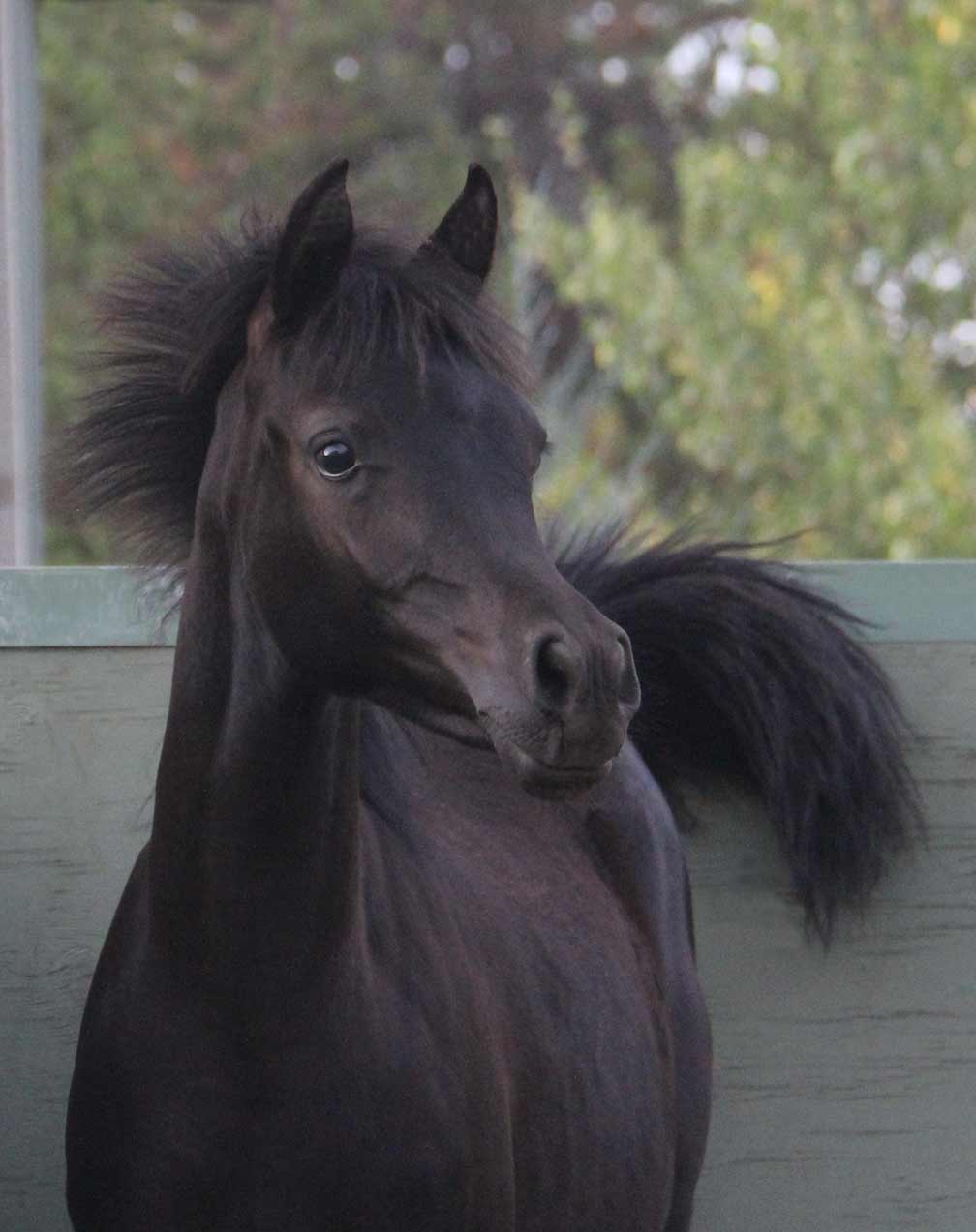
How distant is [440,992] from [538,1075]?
0.28 m

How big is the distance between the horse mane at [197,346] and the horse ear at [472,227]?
6 cm

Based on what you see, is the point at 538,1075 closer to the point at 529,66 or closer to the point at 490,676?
the point at 490,676

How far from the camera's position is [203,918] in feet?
7.68

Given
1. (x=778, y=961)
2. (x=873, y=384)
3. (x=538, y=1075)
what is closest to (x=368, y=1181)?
(x=538, y=1075)

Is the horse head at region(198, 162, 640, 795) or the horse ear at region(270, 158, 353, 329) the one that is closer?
the horse head at region(198, 162, 640, 795)

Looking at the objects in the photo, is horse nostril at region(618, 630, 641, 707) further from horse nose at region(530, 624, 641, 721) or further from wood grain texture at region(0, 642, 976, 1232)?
wood grain texture at region(0, 642, 976, 1232)

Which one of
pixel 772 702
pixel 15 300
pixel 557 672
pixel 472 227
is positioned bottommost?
pixel 772 702

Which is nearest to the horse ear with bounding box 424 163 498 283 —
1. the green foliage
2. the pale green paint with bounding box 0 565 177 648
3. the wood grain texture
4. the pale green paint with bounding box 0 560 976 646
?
the pale green paint with bounding box 0 560 976 646

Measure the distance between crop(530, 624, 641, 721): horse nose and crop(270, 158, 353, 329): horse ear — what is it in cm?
55

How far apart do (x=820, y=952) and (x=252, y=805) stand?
1557 millimetres

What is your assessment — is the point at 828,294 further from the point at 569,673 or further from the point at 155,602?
the point at 569,673

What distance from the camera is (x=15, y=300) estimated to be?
492 cm

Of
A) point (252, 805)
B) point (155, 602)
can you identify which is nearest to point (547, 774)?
point (252, 805)

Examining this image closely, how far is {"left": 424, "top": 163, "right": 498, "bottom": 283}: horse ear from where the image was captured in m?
2.48
